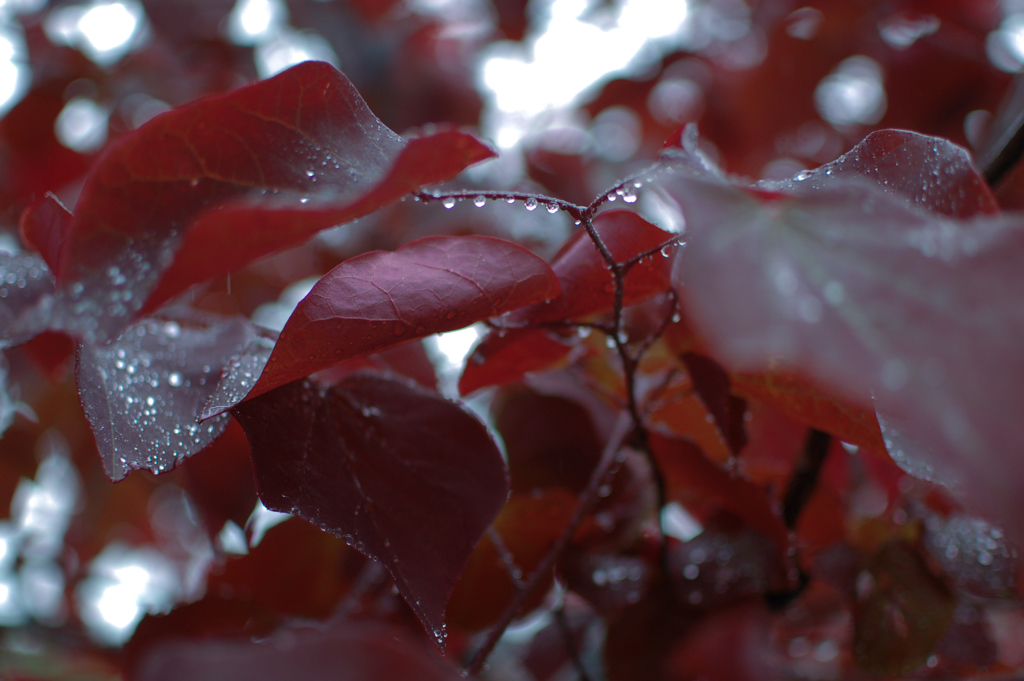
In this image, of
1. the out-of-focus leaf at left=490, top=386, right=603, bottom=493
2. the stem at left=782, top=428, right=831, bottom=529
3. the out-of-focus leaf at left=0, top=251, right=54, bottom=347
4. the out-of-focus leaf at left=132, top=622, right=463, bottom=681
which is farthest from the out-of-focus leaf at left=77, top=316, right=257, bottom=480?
the stem at left=782, top=428, right=831, bottom=529

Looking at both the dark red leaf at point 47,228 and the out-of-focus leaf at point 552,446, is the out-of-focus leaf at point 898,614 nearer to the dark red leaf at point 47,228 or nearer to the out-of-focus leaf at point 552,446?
the out-of-focus leaf at point 552,446

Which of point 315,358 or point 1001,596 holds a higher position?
point 315,358

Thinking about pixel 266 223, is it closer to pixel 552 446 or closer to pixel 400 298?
pixel 400 298

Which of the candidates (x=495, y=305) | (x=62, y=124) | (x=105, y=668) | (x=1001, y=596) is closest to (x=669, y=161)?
(x=495, y=305)

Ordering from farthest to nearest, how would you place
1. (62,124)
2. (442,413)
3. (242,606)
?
(62,124) < (242,606) < (442,413)

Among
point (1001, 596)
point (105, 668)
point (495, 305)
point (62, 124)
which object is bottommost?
point (105, 668)

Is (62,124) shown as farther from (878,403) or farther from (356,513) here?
(878,403)
